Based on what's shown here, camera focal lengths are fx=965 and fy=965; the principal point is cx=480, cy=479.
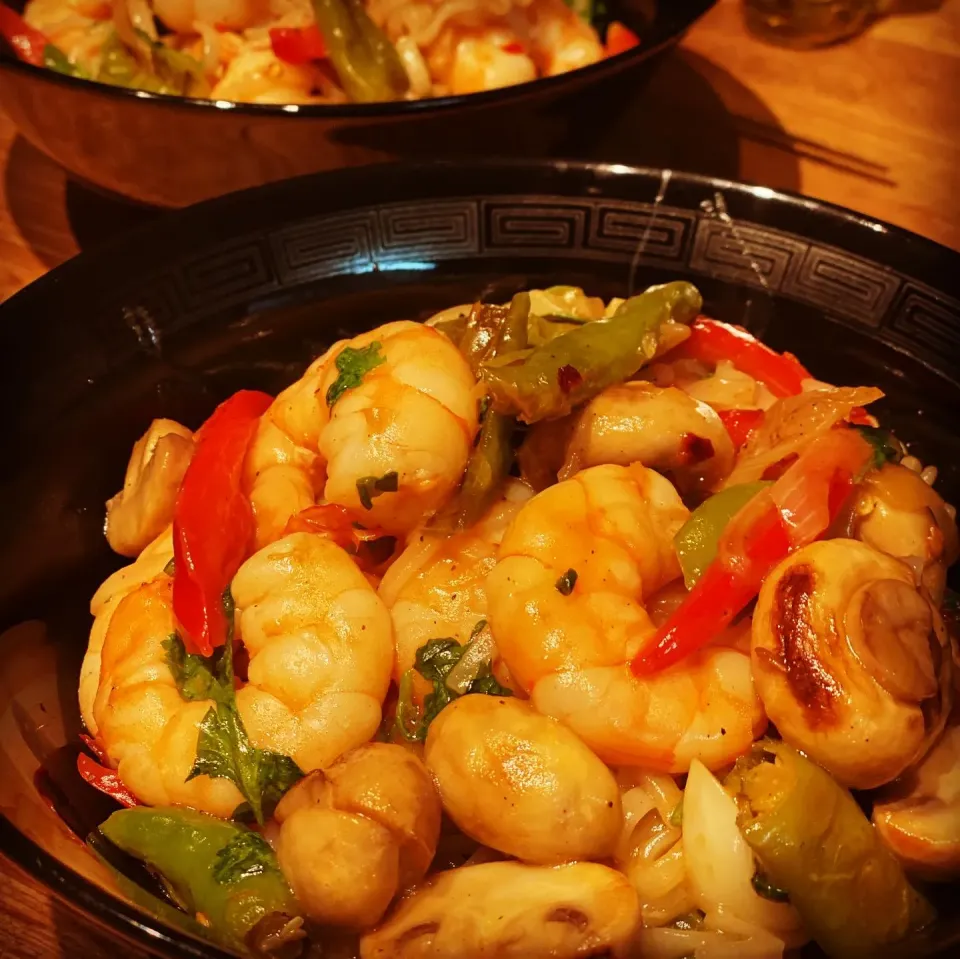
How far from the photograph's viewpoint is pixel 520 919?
95cm

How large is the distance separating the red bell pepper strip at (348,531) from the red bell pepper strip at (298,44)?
1.27m

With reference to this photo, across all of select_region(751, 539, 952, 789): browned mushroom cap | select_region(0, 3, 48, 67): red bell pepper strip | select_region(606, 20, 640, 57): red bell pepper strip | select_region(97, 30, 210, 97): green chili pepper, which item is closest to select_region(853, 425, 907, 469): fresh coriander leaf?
select_region(751, 539, 952, 789): browned mushroom cap

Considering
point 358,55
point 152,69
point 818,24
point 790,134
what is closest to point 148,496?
point 358,55

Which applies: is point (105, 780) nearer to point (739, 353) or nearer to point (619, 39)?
point (739, 353)

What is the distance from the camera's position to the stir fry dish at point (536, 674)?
99 centimetres

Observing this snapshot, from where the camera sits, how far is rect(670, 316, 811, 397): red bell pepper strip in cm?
155

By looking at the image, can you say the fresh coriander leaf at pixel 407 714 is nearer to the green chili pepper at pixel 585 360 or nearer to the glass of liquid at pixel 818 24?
the green chili pepper at pixel 585 360

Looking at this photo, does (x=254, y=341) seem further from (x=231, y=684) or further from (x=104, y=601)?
(x=231, y=684)

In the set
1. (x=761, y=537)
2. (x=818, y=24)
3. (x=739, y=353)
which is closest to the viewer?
(x=761, y=537)

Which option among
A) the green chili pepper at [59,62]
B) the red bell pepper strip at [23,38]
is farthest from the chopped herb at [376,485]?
the red bell pepper strip at [23,38]

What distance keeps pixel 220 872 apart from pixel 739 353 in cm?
108

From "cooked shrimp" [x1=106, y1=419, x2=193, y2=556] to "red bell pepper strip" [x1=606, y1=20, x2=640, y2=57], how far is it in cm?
157

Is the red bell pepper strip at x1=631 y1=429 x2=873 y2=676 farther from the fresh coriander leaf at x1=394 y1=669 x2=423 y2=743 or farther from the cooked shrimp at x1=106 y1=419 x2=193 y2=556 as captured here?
the cooked shrimp at x1=106 y1=419 x2=193 y2=556

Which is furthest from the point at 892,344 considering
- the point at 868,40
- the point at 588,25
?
the point at 868,40
